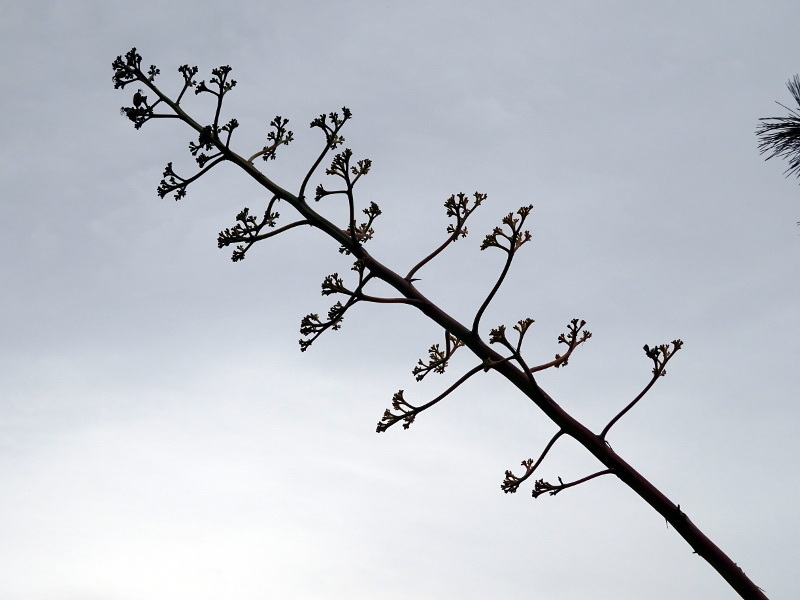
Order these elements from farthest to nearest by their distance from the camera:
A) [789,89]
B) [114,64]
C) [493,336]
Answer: [789,89] < [114,64] < [493,336]

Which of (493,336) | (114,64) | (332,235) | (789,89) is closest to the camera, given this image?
(493,336)

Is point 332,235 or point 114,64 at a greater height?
point 114,64

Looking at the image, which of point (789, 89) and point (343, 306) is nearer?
point (343, 306)

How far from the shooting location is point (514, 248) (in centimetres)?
408

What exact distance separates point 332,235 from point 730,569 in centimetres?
264

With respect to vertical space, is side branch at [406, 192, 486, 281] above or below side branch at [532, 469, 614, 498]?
above

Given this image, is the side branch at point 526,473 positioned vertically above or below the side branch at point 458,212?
below

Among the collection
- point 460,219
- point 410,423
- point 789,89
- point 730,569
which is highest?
point 789,89

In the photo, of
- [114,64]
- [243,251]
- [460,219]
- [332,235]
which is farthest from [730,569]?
[114,64]

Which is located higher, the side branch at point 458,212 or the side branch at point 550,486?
the side branch at point 458,212

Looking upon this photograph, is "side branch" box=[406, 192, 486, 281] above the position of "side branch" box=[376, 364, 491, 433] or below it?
above

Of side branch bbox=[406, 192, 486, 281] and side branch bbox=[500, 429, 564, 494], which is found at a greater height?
side branch bbox=[406, 192, 486, 281]

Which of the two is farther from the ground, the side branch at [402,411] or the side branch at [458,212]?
the side branch at [458,212]

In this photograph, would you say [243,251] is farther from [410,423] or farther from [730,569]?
[730,569]
